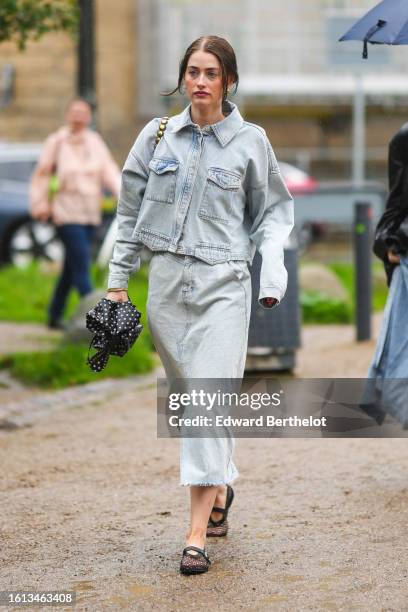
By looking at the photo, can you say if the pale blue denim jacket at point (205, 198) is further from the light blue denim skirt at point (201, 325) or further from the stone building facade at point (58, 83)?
the stone building facade at point (58, 83)

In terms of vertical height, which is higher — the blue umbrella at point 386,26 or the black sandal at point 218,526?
the blue umbrella at point 386,26

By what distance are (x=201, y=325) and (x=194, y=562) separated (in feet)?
2.73

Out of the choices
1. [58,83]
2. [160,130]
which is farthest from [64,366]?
[58,83]

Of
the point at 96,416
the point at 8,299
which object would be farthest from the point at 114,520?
the point at 8,299

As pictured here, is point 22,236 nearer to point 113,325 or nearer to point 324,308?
point 324,308

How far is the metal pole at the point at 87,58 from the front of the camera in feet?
40.1

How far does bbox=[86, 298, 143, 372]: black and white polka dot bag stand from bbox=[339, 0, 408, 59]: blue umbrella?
1551 millimetres

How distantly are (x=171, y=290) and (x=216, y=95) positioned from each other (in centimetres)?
72

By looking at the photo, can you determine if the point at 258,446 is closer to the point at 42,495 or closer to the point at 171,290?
the point at 42,495

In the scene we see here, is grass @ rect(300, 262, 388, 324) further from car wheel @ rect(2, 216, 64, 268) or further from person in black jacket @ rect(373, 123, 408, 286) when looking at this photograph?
person in black jacket @ rect(373, 123, 408, 286)

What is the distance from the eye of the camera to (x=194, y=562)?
4727mm

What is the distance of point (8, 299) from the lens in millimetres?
13008

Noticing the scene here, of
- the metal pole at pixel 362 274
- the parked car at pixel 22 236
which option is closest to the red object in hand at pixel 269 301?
the metal pole at pixel 362 274

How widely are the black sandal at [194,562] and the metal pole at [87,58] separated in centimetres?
812
